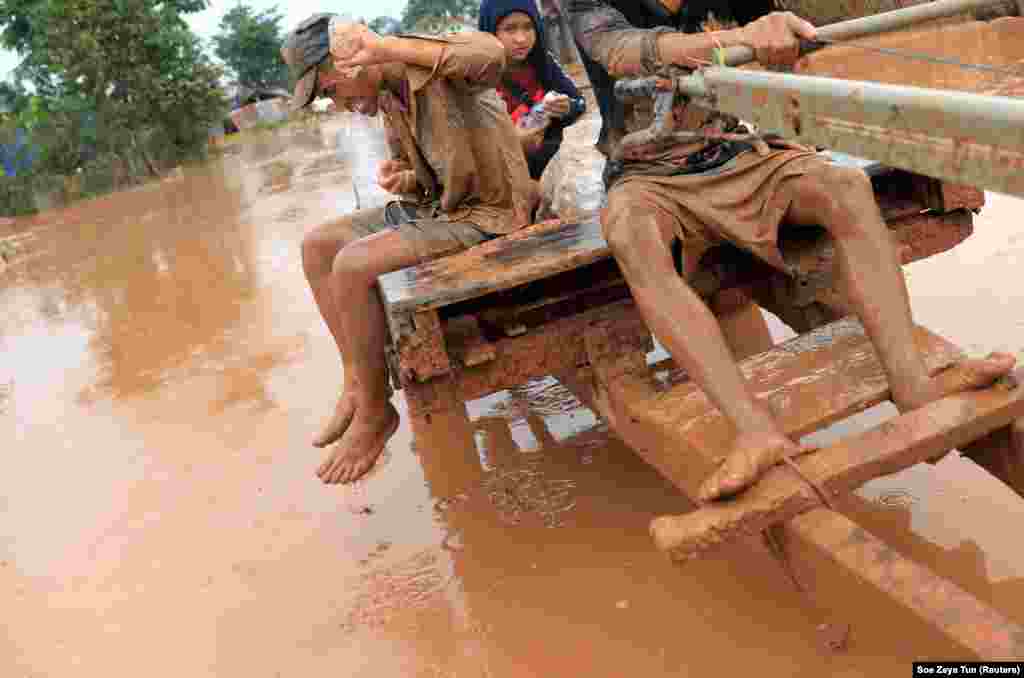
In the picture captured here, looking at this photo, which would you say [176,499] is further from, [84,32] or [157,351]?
[84,32]

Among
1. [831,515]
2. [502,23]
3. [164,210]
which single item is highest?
[502,23]

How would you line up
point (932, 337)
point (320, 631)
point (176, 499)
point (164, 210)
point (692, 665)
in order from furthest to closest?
point (164, 210) < point (176, 499) < point (320, 631) < point (692, 665) < point (932, 337)

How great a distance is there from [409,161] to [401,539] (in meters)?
1.28

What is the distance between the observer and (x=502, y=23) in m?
3.61

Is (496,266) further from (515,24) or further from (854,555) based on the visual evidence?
(515,24)

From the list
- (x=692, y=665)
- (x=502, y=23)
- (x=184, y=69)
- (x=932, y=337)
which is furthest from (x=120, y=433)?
(x=184, y=69)

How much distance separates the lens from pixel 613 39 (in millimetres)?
2645

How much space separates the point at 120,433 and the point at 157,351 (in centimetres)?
151

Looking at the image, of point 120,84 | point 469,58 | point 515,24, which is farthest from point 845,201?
point 120,84

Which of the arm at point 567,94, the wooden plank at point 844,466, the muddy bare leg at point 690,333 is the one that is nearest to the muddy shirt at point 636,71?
the muddy bare leg at point 690,333

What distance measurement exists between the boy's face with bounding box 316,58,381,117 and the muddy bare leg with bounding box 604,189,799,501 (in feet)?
A: 2.84

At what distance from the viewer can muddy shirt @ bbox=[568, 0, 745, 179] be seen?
99.1 inches

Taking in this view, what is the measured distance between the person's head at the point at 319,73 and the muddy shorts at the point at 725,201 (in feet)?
2.87

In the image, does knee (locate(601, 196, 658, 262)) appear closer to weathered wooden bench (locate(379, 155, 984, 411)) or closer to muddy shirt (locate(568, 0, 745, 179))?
weathered wooden bench (locate(379, 155, 984, 411))
